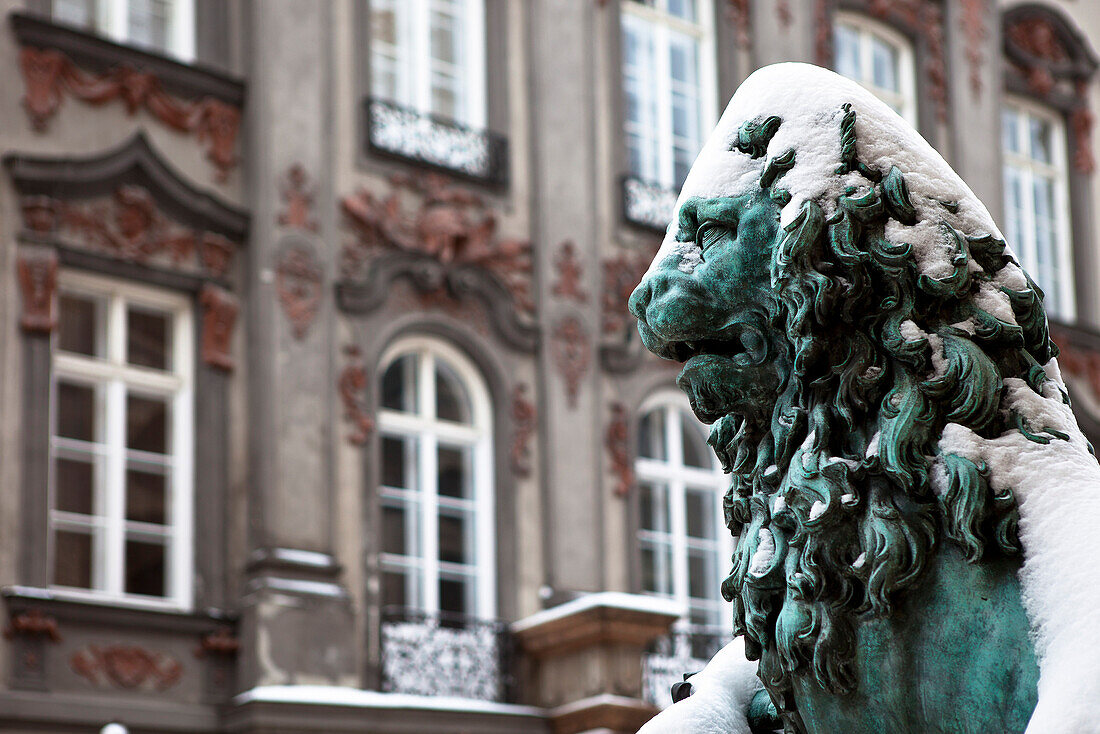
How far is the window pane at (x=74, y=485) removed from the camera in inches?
415

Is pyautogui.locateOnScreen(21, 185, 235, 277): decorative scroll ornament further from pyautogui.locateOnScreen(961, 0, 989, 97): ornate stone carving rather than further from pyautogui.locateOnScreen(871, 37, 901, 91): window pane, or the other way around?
pyautogui.locateOnScreen(961, 0, 989, 97): ornate stone carving

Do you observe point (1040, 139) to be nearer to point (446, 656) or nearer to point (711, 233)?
point (446, 656)

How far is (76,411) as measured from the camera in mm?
10727

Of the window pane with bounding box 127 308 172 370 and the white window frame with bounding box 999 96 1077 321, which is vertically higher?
the white window frame with bounding box 999 96 1077 321

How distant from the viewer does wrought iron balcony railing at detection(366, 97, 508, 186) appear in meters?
12.3

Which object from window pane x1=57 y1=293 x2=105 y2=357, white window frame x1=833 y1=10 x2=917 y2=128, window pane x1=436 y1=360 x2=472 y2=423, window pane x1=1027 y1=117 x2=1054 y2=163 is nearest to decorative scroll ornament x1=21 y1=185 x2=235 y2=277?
window pane x1=57 y1=293 x2=105 y2=357

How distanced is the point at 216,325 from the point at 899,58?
23.9ft

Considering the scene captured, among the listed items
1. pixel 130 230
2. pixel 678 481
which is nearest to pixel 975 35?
pixel 678 481

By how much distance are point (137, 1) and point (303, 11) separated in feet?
3.43

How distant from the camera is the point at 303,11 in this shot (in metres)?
11.9

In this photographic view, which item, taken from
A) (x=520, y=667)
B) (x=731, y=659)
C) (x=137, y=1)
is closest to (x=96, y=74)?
(x=137, y=1)

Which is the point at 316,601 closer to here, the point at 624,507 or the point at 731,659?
the point at 624,507

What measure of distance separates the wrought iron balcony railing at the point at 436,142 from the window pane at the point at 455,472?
1.86 m

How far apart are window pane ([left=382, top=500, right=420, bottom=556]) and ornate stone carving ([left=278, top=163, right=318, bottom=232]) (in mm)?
1819
